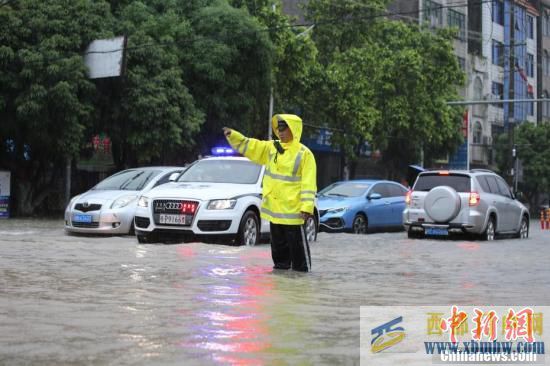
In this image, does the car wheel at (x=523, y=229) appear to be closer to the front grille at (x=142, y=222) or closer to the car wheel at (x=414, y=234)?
the car wheel at (x=414, y=234)

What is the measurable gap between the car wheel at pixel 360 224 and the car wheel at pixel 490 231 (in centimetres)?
328

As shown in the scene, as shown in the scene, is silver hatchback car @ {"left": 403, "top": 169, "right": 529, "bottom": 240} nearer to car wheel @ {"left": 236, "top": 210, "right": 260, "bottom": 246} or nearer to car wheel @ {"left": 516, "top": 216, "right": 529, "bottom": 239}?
car wheel @ {"left": 516, "top": 216, "right": 529, "bottom": 239}

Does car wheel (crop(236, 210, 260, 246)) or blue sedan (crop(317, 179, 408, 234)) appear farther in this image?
blue sedan (crop(317, 179, 408, 234))

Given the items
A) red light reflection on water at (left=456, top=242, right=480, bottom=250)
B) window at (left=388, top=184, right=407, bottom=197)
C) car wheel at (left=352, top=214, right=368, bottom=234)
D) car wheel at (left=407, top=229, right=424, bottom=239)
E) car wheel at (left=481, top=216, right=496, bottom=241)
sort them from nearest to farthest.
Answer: red light reflection on water at (left=456, top=242, right=480, bottom=250) → car wheel at (left=481, top=216, right=496, bottom=241) → car wheel at (left=407, top=229, right=424, bottom=239) → car wheel at (left=352, top=214, right=368, bottom=234) → window at (left=388, top=184, right=407, bottom=197)

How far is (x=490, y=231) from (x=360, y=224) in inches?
136

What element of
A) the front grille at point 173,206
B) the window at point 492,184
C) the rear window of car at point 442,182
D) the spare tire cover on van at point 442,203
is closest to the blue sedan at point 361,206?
the rear window of car at point 442,182

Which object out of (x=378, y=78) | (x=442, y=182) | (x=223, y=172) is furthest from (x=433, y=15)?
(x=223, y=172)

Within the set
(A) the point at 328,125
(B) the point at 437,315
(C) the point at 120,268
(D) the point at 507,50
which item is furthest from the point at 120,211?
(D) the point at 507,50

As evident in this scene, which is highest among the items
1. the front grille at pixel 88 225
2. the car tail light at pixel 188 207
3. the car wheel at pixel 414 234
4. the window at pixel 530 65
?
the window at pixel 530 65

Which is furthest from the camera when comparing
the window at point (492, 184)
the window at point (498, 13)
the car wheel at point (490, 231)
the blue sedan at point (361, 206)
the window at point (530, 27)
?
the window at point (530, 27)

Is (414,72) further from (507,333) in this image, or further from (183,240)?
(507,333)

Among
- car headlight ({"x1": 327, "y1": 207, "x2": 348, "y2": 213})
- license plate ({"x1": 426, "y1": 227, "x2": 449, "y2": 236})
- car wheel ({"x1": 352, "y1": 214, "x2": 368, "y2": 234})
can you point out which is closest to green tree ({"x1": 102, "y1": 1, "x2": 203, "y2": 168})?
car headlight ({"x1": 327, "y1": 207, "x2": 348, "y2": 213})

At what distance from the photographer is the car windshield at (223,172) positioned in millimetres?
15117

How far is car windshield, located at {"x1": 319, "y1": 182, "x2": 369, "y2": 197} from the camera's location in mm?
22250
